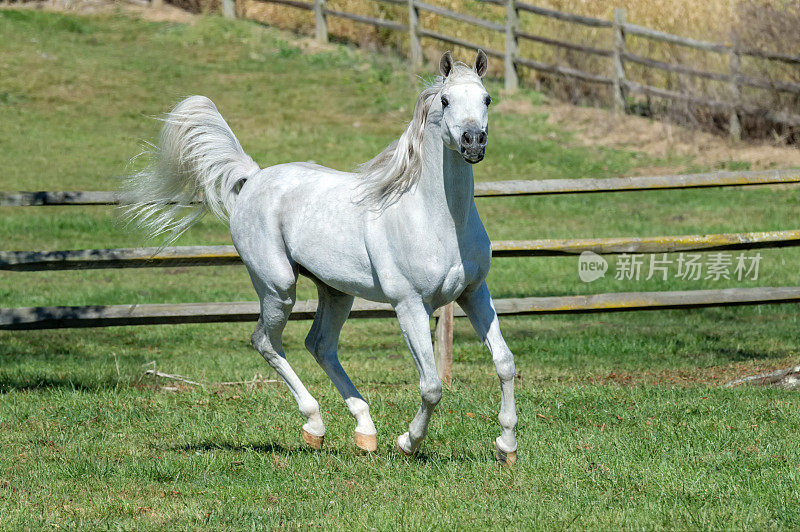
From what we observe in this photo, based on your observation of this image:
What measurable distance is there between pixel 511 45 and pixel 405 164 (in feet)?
48.9

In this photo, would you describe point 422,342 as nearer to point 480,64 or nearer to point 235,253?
point 480,64

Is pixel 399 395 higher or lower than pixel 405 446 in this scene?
lower

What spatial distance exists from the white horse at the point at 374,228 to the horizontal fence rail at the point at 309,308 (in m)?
1.49

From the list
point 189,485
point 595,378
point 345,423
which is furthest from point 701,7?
point 189,485

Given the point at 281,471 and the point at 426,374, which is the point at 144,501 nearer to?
the point at 281,471

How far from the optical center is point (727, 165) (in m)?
15.2

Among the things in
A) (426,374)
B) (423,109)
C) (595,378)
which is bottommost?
(595,378)

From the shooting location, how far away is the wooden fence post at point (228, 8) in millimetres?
23453

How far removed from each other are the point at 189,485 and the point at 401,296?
138 centimetres

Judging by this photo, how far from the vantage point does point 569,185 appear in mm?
7512

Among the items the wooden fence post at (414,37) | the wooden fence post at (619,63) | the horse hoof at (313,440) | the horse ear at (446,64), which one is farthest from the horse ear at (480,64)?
the wooden fence post at (414,37)

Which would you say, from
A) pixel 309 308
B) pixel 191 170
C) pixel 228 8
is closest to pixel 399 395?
pixel 309 308

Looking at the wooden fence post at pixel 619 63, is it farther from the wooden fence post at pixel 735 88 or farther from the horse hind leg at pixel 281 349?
the horse hind leg at pixel 281 349

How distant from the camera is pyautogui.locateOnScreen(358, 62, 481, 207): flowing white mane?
188 inches
